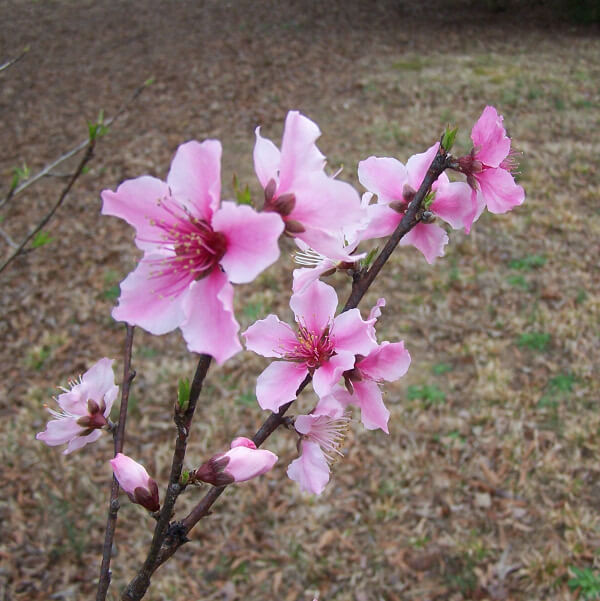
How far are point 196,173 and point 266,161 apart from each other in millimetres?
94

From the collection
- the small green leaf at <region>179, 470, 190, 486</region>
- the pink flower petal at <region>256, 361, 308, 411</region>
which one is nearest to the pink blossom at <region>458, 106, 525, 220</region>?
the pink flower petal at <region>256, 361, 308, 411</region>

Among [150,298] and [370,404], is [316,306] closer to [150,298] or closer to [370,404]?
[370,404]

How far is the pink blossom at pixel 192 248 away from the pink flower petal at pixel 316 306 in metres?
0.24

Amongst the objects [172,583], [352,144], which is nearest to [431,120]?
[352,144]

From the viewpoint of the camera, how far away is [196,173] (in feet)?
2.21

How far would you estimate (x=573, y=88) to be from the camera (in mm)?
6832

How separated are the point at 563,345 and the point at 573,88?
14.8 feet

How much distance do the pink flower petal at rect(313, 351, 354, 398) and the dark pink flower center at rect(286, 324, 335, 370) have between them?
0.04 metres

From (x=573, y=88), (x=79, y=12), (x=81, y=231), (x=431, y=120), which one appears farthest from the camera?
(x=79, y=12)

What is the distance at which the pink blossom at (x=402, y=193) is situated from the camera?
0.95 m

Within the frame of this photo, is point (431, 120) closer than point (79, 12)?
Yes

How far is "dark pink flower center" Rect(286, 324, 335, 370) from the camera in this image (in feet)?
3.02

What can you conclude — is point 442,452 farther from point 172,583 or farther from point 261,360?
point 172,583


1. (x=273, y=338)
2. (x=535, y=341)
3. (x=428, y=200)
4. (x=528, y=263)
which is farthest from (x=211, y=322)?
(x=528, y=263)
